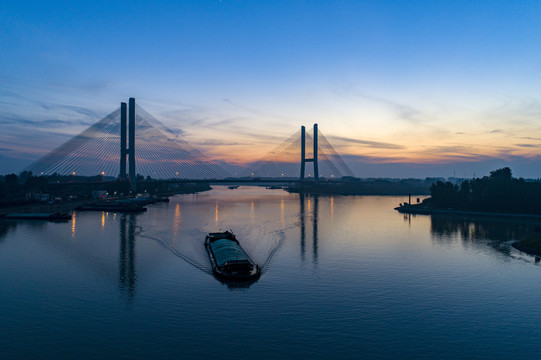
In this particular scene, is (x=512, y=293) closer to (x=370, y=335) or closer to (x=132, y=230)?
(x=370, y=335)

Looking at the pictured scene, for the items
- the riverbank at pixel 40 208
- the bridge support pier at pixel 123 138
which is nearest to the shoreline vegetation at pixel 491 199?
the bridge support pier at pixel 123 138

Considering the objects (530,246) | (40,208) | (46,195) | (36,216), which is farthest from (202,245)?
(46,195)

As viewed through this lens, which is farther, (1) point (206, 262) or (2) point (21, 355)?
(1) point (206, 262)

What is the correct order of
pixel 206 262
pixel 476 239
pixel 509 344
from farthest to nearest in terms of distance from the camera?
pixel 476 239
pixel 206 262
pixel 509 344

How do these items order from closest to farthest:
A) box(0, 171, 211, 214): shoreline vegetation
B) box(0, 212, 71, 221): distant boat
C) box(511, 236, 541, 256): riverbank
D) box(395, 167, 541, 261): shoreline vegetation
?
1. box(511, 236, 541, 256): riverbank
2. box(0, 212, 71, 221): distant boat
3. box(395, 167, 541, 261): shoreline vegetation
4. box(0, 171, 211, 214): shoreline vegetation

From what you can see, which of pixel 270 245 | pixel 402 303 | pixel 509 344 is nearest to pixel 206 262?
pixel 270 245

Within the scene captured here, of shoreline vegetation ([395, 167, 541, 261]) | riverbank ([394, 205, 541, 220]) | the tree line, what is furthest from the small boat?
the tree line

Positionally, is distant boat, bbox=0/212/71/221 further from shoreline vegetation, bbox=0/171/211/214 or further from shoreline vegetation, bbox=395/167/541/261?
shoreline vegetation, bbox=395/167/541/261
